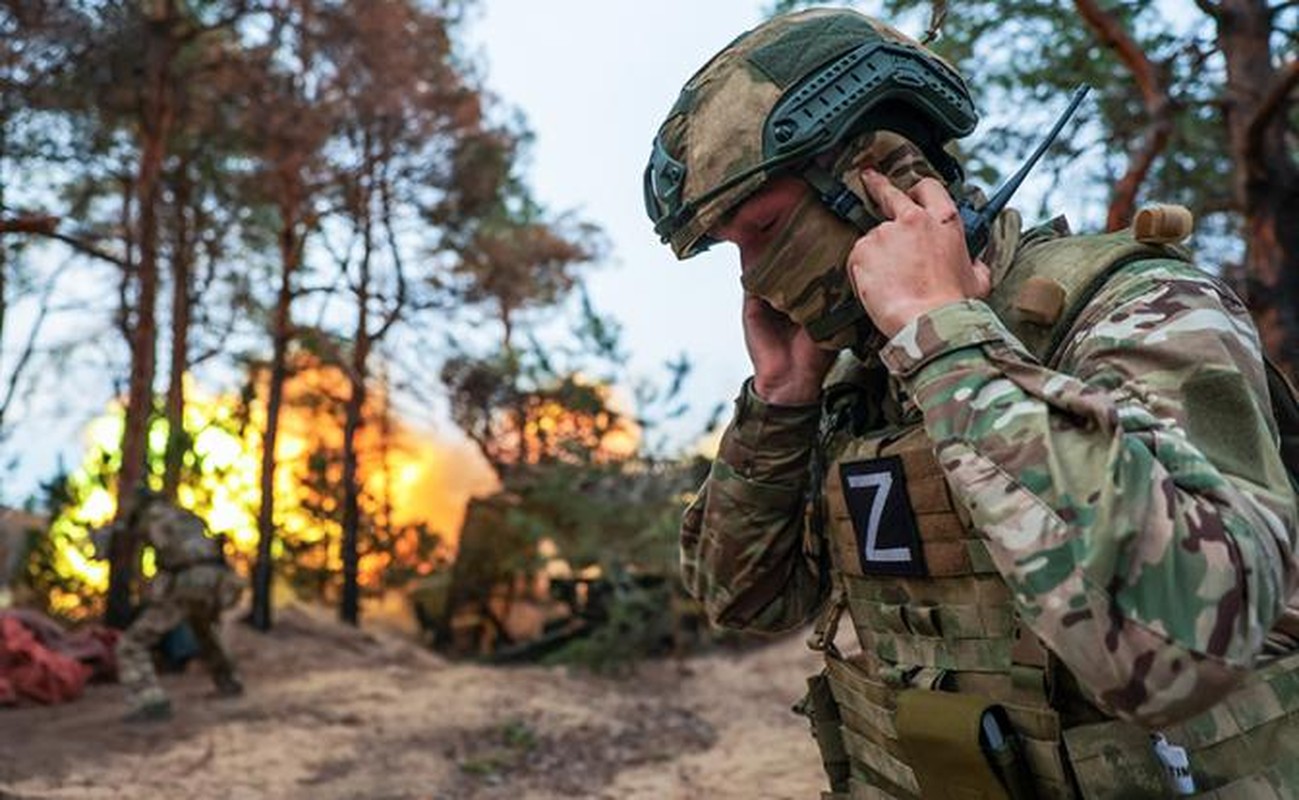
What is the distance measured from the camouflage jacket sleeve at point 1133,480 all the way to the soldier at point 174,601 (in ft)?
28.2

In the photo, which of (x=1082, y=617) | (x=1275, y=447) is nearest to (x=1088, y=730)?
(x=1082, y=617)

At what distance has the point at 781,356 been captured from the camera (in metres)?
2.06

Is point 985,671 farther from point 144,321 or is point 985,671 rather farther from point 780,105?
point 144,321

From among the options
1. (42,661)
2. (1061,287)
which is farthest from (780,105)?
(42,661)

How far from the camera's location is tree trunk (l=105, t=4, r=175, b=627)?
11.0 metres

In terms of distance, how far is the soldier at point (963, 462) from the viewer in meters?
1.18

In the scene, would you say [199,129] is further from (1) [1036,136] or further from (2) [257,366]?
(1) [1036,136]

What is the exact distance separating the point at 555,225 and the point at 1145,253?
17.5m

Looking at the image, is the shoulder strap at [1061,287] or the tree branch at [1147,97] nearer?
the shoulder strap at [1061,287]

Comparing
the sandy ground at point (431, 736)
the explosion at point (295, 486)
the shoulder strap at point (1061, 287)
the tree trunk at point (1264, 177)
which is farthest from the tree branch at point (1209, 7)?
the explosion at point (295, 486)

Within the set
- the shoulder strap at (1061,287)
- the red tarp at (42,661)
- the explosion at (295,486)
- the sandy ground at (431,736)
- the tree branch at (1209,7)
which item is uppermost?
the tree branch at (1209,7)

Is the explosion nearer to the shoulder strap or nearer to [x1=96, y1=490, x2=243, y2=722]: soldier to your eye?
[x1=96, y1=490, x2=243, y2=722]: soldier

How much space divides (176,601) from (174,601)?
1cm

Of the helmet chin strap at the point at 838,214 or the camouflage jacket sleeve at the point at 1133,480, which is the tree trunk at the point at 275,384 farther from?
the camouflage jacket sleeve at the point at 1133,480
